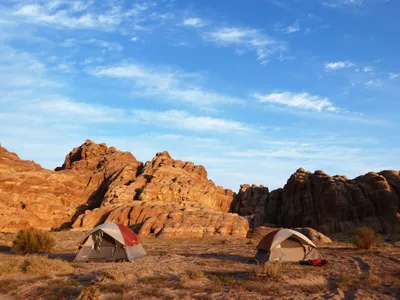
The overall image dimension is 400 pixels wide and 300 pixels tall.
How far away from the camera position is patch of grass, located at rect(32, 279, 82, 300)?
37.8 feet

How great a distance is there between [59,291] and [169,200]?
149 ft

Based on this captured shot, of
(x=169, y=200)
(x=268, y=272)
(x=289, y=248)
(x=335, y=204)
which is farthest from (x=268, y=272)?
(x=335, y=204)

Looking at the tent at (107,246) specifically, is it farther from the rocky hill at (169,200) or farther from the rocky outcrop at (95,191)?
the rocky outcrop at (95,191)

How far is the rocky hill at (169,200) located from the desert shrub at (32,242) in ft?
57.4

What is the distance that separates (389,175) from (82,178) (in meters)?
61.7

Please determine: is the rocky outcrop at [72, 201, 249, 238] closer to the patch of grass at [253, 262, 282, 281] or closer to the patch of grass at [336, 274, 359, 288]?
the patch of grass at [253, 262, 282, 281]

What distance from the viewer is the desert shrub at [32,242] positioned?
24250 mm

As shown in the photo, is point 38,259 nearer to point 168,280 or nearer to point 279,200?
point 168,280

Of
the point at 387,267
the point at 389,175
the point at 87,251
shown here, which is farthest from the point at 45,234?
the point at 389,175

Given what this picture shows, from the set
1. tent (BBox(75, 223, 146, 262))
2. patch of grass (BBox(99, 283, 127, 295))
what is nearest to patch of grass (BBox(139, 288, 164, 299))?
patch of grass (BBox(99, 283, 127, 295))

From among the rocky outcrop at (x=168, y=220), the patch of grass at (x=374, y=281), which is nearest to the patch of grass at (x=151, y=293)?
the patch of grass at (x=374, y=281)

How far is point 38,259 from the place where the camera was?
16.6m

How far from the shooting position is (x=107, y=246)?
→ 2078cm

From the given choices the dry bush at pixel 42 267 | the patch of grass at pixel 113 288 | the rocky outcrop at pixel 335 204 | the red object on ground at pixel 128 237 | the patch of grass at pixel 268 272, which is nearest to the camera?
the patch of grass at pixel 113 288
